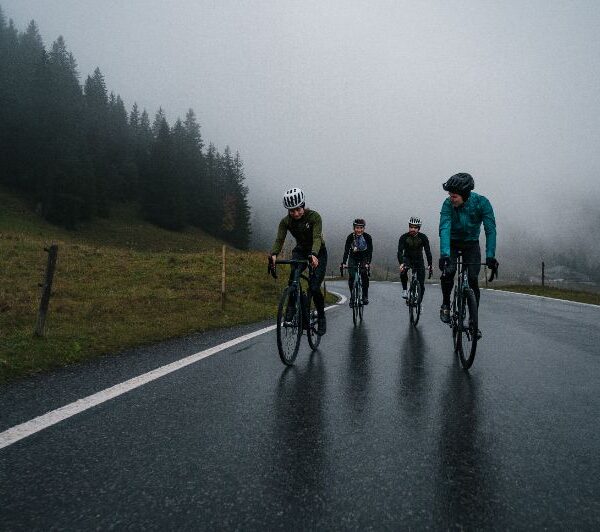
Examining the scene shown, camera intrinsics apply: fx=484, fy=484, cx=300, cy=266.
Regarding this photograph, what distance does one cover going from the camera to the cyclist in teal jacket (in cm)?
607

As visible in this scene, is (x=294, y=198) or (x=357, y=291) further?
(x=357, y=291)

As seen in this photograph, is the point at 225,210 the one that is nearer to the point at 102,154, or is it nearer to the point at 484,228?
the point at 102,154

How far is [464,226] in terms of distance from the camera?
20.7ft

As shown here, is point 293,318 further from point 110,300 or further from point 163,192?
point 163,192

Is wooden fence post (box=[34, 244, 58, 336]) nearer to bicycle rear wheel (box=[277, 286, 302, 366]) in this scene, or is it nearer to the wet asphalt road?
the wet asphalt road

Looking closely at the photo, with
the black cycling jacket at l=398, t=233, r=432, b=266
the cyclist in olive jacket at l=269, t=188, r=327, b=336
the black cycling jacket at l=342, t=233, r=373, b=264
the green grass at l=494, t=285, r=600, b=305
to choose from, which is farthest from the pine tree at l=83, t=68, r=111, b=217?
the cyclist in olive jacket at l=269, t=188, r=327, b=336

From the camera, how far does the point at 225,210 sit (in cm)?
7744

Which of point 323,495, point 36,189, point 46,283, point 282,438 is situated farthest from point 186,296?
point 36,189

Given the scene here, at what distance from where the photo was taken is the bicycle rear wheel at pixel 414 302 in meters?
9.50

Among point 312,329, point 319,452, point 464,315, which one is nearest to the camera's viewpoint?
point 319,452

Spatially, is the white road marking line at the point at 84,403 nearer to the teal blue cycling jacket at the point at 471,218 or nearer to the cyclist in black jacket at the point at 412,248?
the teal blue cycling jacket at the point at 471,218

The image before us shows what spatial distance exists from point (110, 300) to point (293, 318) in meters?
8.11

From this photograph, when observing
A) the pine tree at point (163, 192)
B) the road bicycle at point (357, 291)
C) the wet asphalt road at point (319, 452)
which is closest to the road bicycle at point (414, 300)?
the road bicycle at point (357, 291)

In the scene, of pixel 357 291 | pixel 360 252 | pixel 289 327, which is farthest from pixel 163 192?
pixel 289 327
